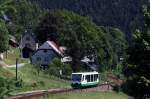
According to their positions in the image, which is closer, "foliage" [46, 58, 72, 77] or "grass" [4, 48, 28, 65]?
"foliage" [46, 58, 72, 77]

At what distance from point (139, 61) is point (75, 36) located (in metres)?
81.2

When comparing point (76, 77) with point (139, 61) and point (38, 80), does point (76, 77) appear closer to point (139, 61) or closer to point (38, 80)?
point (38, 80)

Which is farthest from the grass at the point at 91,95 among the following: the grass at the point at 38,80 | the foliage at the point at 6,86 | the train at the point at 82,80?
the foliage at the point at 6,86

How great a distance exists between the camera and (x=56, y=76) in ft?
285

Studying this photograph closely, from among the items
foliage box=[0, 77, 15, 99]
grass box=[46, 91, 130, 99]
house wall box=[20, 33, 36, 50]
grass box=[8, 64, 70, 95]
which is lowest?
grass box=[46, 91, 130, 99]

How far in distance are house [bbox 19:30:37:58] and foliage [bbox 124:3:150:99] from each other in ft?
323

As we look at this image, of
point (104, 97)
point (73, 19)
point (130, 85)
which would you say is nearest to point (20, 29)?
point (73, 19)

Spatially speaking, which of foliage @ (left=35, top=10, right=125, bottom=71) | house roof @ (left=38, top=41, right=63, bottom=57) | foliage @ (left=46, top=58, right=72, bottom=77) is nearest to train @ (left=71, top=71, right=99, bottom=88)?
foliage @ (left=46, top=58, right=72, bottom=77)

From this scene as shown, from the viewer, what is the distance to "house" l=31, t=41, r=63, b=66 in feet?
353

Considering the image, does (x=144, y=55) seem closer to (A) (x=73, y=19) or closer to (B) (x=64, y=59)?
(B) (x=64, y=59)

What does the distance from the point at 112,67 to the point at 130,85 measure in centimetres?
11625

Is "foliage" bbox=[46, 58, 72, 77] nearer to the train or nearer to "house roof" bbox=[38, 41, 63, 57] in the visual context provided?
"house roof" bbox=[38, 41, 63, 57]

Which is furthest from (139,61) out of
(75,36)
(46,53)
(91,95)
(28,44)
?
(28,44)

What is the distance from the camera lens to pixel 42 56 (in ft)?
360
